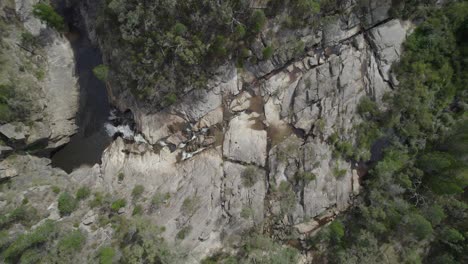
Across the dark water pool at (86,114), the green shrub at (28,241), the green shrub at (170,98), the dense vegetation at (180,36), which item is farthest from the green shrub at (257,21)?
the green shrub at (28,241)

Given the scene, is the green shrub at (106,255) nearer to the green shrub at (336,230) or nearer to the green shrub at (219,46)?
the green shrub at (336,230)

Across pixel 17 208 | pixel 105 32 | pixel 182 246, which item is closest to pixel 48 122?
pixel 17 208

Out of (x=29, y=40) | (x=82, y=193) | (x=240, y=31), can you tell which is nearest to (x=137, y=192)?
(x=82, y=193)

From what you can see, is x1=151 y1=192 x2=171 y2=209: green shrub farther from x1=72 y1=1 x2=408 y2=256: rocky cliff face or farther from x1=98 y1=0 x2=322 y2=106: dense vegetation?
x1=98 y1=0 x2=322 y2=106: dense vegetation

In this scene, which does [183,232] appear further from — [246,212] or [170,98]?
[170,98]

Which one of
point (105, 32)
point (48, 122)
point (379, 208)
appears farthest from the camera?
point (48, 122)

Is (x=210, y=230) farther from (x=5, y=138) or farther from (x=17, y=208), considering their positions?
(x=5, y=138)
